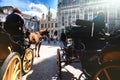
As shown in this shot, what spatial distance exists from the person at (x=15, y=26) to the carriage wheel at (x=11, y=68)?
2.37 meters

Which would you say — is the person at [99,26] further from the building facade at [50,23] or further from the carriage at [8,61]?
the building facade at [50,23]

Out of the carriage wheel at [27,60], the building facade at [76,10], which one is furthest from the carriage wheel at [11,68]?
the building facade at [76,10]

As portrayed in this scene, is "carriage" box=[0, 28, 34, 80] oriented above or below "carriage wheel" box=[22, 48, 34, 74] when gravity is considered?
above

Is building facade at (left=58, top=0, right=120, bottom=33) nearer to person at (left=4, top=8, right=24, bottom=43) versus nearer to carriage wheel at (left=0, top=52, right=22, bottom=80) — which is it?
person at (left=4, top=8, right=24, bottom=43)

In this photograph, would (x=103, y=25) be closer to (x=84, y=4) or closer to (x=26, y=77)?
(x=26, y=77)

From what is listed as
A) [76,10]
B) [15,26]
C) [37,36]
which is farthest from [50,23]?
[15,26]

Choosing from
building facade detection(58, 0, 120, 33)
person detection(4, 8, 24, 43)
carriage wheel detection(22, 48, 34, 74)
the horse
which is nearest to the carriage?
person detection(4, 8, 24, 43)

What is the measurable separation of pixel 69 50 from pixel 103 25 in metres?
2.22

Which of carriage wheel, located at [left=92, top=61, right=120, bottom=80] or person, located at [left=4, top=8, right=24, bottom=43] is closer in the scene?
carriage wheel, located at [left=92, top=61, right=120, bottom=80]

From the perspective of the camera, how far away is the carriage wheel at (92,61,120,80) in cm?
312

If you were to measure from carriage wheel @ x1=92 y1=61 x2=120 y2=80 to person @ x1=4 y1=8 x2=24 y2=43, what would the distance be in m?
3.60

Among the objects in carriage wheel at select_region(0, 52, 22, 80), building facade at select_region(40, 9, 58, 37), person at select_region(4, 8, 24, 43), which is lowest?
building facade at select_region(40, 9, 58, 37)

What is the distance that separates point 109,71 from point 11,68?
1.56 metres

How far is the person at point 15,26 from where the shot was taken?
21.0ft
